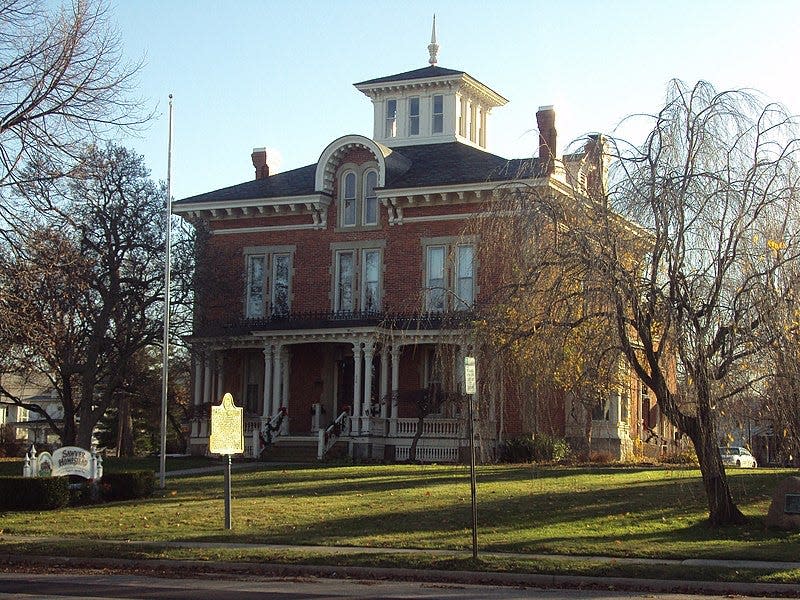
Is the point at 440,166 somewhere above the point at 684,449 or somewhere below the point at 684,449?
above

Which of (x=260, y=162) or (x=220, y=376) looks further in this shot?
(x=260, y=162)

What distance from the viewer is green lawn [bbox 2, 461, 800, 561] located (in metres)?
19.0

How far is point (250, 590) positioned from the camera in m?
14.7

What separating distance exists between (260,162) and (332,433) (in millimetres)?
14019

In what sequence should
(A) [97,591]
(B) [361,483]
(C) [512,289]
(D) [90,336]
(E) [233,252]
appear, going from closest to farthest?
1. (A) [97,591]
2. (C) [512,289]
3. (B) [361,483]
4. (D) [90,336]
5. (E) [233,252]

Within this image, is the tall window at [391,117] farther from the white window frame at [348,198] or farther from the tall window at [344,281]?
the tall window at [344,281]

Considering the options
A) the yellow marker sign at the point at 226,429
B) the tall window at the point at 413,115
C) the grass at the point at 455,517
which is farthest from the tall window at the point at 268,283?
the yellow marker sign at the point at 226,429

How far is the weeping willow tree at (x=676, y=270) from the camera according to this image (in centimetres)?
1866

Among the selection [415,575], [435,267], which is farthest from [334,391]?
[415,575]

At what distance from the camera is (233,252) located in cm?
4431

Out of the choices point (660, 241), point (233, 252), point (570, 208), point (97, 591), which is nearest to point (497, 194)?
point (570, 208)

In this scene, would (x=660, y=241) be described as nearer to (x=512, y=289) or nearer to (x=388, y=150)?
(x=512, y=289)

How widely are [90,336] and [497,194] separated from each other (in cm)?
1892

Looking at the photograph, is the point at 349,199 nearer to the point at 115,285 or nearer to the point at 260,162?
the point at 260,162
